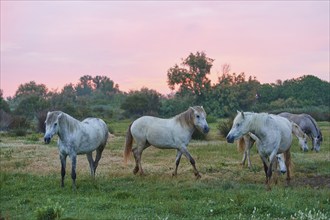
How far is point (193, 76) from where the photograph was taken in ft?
201

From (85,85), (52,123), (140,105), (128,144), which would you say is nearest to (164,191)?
(52,123)

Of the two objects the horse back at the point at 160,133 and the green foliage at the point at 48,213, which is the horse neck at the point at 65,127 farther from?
the green foliage at the point at 48,213

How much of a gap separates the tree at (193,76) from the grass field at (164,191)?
45394 mm

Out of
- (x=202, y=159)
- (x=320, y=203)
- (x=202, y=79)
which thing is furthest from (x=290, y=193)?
(x=202, y=79)

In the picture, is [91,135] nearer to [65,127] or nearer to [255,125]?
[65,127]

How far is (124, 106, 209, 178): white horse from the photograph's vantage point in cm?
1182

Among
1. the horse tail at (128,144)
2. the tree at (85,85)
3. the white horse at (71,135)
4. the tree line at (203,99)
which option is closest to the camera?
the white horse at (71,135)

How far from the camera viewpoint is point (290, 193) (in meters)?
8.90

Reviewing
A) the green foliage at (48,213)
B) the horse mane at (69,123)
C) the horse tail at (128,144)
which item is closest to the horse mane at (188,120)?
the horse tail at (128,144)

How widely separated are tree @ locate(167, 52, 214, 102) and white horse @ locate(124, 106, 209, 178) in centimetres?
4869

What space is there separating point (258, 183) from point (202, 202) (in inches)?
128

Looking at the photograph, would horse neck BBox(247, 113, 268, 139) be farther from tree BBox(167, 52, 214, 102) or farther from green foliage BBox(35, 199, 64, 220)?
tree BBox(167, 52, 214, 102)

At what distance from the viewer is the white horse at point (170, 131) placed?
11820mm

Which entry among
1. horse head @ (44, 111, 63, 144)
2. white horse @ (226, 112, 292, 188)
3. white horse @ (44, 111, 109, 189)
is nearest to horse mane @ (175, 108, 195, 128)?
white horse @ (226, 112, 292, 188)
